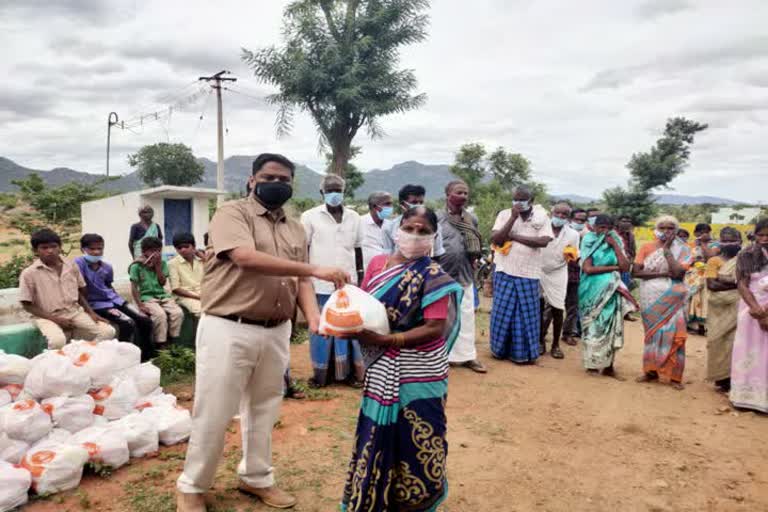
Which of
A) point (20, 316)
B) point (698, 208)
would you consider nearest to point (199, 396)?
point (20, 316)

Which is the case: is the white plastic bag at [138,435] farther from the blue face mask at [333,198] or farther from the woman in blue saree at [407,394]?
the blue face mask at [333,198]

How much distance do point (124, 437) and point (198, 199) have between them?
13519 millimetres

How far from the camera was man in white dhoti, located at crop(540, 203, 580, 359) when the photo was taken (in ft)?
23.0

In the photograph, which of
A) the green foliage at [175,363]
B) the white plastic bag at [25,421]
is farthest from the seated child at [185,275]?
the white plastic bag at [25,421]

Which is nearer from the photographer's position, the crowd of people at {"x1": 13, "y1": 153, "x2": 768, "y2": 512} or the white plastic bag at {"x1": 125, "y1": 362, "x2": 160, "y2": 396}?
the crowd of people at {"x1": 13, "y1": 153, "x2": 768, "y2": 512}

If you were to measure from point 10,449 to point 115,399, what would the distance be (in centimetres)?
77

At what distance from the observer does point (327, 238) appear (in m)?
5.29

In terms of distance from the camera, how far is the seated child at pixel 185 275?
611 centimetres

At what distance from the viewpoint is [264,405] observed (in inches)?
119

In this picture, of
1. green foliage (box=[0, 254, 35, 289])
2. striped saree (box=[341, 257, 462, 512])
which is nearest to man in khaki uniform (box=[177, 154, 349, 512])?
striped saree (box=[341, 257, 462, 512])

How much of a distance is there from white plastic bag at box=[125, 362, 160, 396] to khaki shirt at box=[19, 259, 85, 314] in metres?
1.02

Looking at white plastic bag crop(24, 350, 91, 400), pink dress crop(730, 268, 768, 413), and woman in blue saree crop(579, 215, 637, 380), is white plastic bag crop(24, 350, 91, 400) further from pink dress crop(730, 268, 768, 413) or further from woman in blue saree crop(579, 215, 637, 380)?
pink dress crop(730, 268, 768, 413)

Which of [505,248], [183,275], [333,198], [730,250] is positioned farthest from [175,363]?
[730,250]

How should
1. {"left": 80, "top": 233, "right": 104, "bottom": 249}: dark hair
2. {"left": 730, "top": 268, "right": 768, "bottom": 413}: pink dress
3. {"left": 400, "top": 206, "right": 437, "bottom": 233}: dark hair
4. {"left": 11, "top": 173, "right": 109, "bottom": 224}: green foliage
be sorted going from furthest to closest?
{"left": 11, "top": 173, "right": 109, "bottom": 224}: green foliage → {"left": 80, "top": 233, "right": 104, "bottom": 249}: dark hair → {"left": 730, "top": 268, "right": 768, "bottom": 413}: pink dress → {"left": 400, "top": 206, "right": 437, "bottom": 233}: dark hair
